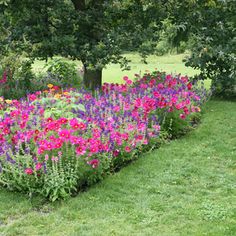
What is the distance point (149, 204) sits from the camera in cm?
447

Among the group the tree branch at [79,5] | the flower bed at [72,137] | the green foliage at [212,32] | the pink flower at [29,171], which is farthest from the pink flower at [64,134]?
the tree branch at [79,5]

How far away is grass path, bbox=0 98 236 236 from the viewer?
399 centimetres

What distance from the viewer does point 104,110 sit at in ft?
19.9

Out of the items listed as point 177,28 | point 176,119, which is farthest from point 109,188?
Answer: point 177,28

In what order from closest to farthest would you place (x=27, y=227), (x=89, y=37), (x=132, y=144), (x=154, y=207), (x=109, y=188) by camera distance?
(x=27, y=227) < (x=154, y=207) < (x=109, y=188) < (x=132, y=144) < (x=89, y=37)

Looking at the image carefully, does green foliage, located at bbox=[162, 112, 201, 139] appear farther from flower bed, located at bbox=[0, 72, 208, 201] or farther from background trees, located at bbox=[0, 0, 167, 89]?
background trees, located at bbox=[0, 0, 167, 89]

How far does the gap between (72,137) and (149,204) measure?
1.01 m

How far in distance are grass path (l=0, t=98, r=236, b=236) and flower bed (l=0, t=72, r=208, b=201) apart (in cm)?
17

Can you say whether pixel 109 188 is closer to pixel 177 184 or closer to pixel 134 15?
pixel 177 184

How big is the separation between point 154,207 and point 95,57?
15.1ft

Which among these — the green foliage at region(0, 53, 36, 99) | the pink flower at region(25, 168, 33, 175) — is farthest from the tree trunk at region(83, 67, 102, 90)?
the pink flower at region(25, 168, 33, 175)

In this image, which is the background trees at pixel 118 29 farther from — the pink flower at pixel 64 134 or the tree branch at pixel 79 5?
the pink flower at pixel 64 134

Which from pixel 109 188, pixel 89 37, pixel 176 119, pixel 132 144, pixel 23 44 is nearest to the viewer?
pixel 109 188

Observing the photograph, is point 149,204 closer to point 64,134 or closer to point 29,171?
point 64,134
